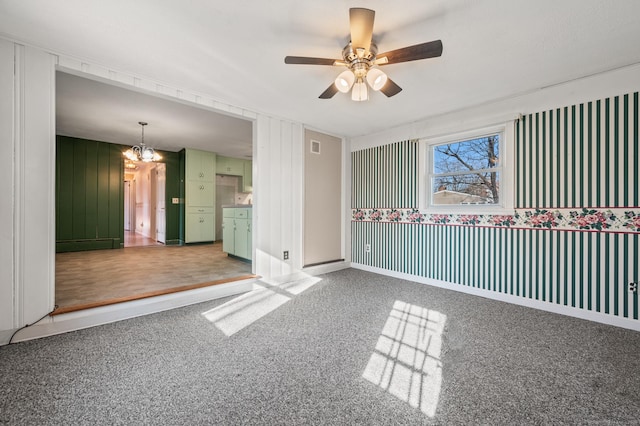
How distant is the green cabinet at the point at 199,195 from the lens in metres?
6.73

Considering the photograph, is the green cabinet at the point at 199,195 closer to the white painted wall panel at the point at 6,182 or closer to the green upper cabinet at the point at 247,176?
the green upper cabinet at the point at 247,176

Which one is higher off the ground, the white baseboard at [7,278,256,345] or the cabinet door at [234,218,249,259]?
the cabinet door at [234,218,249,259]

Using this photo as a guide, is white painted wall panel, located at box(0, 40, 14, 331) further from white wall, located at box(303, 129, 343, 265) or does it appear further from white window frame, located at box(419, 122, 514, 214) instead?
white window frame, located at box(419, 122, 514, 214)

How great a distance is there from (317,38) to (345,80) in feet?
1.21

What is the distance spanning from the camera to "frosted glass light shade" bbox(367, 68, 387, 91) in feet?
6.66

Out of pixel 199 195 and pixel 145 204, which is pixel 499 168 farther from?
pixel 145 204

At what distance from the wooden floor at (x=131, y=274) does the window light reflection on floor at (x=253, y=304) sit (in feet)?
1.05

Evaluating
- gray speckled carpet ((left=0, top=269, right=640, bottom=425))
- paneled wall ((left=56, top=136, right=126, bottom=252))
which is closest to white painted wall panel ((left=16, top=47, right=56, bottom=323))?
gray speckled carpet ((left=0, top=269, right=640, bottom=425))

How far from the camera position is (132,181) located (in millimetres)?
10156

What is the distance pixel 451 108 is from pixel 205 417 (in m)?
3.82

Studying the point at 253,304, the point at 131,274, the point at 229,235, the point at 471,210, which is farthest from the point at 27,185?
the point at 471,210

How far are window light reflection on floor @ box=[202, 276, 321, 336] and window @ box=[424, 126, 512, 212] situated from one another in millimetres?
2177

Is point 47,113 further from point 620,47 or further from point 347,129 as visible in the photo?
point 620,47

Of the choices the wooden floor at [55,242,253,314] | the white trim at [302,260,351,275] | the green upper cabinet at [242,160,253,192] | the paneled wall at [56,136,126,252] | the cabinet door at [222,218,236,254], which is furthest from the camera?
the green upper cabinet at [242,160,253,192]
